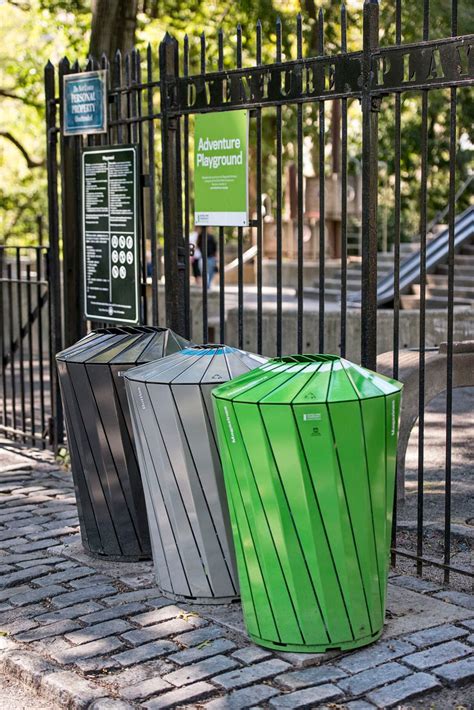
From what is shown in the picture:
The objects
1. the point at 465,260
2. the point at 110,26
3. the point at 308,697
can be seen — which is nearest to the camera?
the point at 308,697

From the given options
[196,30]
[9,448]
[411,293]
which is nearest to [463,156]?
[196,30]

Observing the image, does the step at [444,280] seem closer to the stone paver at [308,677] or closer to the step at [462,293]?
the step at [462,293]

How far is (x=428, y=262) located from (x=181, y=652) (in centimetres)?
1143

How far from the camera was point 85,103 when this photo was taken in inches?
289

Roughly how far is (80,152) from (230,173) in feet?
6.48

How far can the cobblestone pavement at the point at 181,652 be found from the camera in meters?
3.82

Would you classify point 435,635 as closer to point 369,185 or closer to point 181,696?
point 181,696

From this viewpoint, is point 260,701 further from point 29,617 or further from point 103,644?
point 29,617

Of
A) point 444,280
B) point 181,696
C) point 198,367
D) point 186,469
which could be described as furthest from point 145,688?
point 444,280

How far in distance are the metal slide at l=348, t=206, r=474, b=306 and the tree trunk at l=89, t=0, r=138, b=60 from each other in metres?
5.61

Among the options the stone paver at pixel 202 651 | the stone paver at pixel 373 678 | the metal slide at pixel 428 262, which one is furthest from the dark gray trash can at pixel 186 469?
the metal slide at pixel 428 262

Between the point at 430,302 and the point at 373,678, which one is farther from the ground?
the point at 430,302

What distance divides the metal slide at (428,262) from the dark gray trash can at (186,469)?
9.47 m

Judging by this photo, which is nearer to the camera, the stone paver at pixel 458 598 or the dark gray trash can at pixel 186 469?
the dark gray trash can at pixel 186 469
